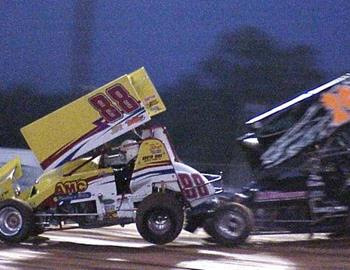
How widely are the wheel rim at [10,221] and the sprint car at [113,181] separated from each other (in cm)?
1

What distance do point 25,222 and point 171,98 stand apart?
13.0 m

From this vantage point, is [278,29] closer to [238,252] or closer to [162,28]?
[162,28]

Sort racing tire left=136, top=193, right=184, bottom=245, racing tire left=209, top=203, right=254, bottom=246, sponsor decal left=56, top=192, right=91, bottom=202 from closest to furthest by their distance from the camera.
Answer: racing tire left=136, top=193, right=184, bottom=245 → racing tire left=209, top=203, right=254, bottom=246 → sponsor decal left=56, top=192, right=91, bottom=202

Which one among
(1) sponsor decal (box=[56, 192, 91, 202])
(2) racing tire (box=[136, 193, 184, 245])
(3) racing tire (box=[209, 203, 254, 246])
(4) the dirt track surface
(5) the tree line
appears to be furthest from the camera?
(5) the tree line

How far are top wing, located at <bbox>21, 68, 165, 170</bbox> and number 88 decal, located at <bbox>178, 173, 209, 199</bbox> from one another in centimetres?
100

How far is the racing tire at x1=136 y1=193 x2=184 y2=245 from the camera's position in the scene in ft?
43.9

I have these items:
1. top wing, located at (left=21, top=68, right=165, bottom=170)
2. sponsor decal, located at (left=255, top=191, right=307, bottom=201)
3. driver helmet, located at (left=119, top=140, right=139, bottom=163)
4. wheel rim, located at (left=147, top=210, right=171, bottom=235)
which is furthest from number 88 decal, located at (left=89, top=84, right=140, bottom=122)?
sponsor decal, located at (left=255, top=191, right=307, bottom=201)

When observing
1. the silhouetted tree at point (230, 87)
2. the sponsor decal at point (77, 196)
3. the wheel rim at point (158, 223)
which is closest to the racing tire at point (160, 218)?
the wheel rim at point (158, 223)

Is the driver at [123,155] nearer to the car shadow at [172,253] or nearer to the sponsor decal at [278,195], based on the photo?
the car shadow at [172,253]

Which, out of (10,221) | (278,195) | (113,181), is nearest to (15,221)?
(10,221)

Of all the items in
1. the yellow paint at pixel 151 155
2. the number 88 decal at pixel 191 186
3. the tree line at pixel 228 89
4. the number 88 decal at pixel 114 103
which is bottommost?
the number 88 decal at pixel 191 186

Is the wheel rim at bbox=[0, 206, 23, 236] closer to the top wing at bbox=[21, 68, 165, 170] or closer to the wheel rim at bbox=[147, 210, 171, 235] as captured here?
the top wing at bbox=[21, 68, 165, 170]

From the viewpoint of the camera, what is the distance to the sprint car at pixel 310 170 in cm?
1368

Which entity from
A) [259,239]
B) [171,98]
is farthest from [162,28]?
[259,239]
